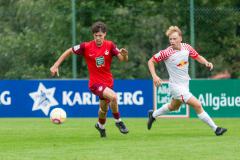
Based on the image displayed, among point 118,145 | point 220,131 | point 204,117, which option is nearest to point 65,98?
point 204,117

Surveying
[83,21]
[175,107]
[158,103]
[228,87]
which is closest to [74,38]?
[83,21]

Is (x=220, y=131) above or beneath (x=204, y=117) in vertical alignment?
beneath

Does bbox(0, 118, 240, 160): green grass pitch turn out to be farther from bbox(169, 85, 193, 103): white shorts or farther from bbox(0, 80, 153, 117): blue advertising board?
bbox(0, 80, 153, 117): blue advertising board

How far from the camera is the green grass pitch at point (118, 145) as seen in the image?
1119cm

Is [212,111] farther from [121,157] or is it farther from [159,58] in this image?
[121,157]

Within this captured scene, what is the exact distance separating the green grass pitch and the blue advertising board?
23.5 ft

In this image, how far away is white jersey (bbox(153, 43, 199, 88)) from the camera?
15.3 meters

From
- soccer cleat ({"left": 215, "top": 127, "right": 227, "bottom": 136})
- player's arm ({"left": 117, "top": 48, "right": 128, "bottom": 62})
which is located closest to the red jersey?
player's arm ({"left": 117, "top": 48, "right": 128, "bottom": 62})

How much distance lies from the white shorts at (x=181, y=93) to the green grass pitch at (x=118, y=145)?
2.24 feet

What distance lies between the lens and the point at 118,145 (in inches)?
508

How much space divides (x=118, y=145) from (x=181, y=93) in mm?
2664

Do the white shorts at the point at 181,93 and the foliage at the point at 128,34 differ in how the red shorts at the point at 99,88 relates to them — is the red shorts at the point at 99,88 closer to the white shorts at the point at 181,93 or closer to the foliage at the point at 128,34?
the white shorts at the point at 181,93

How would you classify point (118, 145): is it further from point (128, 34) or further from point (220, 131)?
point (128, 34)

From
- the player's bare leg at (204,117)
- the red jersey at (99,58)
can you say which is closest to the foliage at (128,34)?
the player's bare leg at (204,117)
